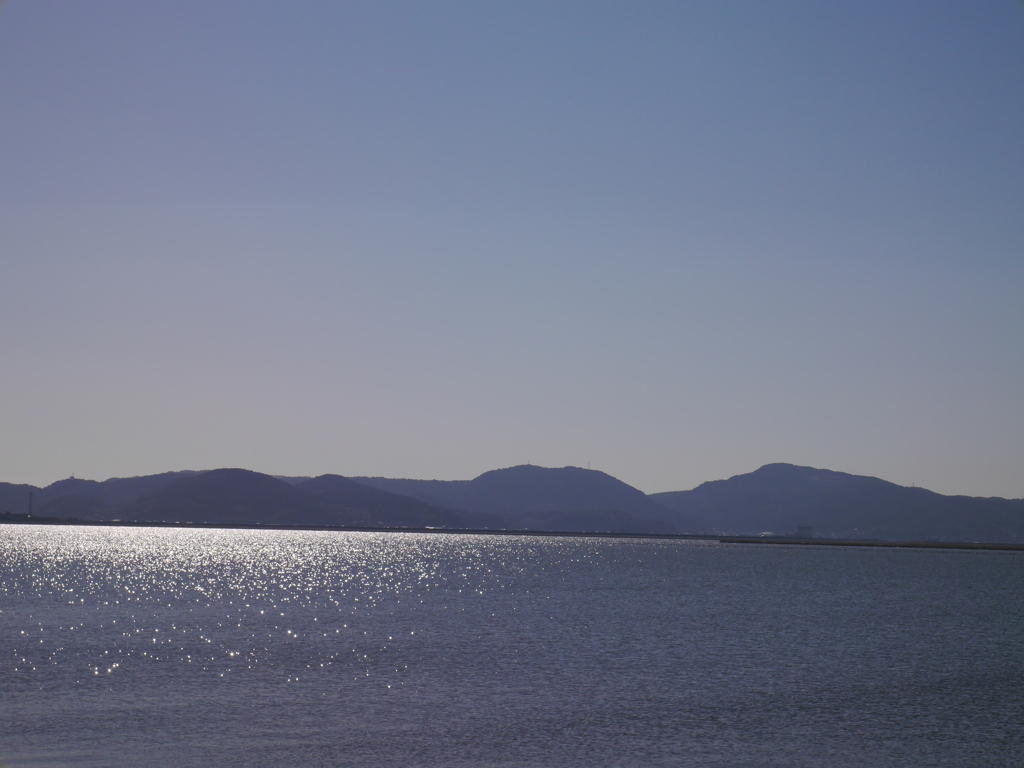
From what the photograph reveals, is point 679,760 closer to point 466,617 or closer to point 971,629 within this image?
point 466,617

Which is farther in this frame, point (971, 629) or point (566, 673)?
point (971, 629)

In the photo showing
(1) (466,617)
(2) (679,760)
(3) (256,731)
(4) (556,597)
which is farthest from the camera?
(4) (556,597)

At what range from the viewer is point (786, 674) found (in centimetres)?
4172

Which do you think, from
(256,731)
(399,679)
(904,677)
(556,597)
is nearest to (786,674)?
(904,677)

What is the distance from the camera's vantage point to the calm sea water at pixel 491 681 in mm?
26844

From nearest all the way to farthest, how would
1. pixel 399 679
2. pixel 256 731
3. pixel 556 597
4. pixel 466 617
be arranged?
pixel 256 731 → pixel 399 679 → pixel 466 617 → pixel 556 597

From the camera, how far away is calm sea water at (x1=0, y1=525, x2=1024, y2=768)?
2684cm

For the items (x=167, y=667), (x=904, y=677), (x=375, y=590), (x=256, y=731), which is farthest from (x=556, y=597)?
(x=256, y=731)

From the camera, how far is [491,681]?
37.2 m

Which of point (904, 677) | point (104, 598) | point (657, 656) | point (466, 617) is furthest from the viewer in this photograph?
point (104, 598)

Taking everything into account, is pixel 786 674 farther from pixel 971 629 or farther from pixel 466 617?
pixel 971 629

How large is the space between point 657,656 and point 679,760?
19980 millimetres

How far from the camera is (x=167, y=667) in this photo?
125ft

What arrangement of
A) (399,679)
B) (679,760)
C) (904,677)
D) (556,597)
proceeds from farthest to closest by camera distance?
(556,597), (904,677), (399,679), (679,760)
